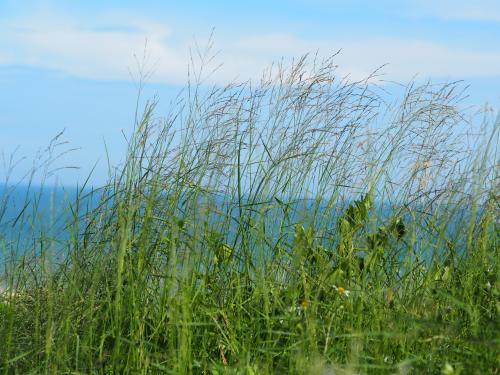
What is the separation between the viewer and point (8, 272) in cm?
334

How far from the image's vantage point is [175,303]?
8.82ft

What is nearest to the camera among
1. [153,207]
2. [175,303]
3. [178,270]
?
[175,303]

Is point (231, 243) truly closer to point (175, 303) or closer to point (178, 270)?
point (178, 270)

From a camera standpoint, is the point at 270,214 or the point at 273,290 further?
the point at 270,214

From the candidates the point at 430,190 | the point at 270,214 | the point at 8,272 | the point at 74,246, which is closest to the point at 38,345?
the point at 74,246

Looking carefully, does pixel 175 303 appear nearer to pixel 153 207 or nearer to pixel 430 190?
pixel 153 207

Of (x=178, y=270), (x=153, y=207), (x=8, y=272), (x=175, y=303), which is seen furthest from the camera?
(x=8, y=272)

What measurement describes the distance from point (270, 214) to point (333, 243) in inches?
10.9

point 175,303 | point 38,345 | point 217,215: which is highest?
point 217,215

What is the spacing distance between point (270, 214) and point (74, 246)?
2.54 ft

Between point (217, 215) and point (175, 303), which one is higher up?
point (217, 215)

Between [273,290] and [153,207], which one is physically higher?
[153,207]

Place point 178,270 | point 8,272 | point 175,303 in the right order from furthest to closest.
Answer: point 8,272, point 178,270, point 175,303

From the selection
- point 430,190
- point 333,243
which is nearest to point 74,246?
point 333,243
